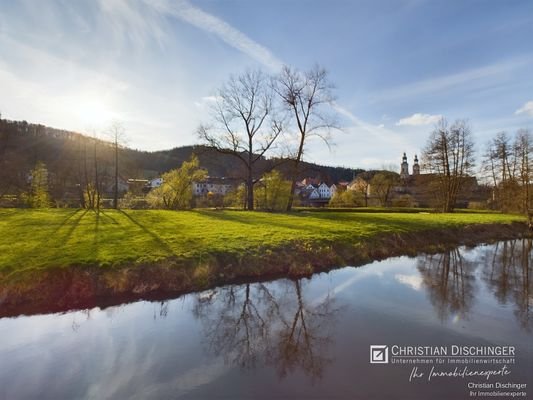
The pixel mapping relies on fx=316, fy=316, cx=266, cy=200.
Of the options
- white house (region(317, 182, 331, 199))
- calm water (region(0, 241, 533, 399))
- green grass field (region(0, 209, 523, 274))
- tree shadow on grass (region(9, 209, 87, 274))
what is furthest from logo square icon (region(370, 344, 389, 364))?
white house (region(317, 182, 331, 199))

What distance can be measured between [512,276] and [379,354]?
11543 mm

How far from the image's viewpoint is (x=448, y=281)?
13.4 metres

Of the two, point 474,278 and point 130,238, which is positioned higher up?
point 130,238

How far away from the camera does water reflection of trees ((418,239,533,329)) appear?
1023cm

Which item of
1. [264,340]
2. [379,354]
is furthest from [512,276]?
[264,340]

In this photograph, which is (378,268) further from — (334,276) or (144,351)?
(144,351)

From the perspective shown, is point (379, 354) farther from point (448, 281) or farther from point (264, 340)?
point (448, 281)

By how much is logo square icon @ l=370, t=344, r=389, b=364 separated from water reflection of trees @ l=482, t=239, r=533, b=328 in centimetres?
452

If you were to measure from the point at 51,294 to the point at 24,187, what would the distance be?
37493 millimetres

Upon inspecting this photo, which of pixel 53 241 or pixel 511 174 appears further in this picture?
pixel 511 174

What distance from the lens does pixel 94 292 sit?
10.4 metres

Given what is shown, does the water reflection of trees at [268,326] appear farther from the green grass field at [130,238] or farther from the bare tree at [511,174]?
the bare tree at [511,174]

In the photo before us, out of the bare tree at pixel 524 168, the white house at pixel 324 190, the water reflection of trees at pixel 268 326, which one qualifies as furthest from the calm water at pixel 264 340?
the white house at pixel 324 190

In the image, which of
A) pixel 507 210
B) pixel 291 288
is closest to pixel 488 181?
pixel 507 210
